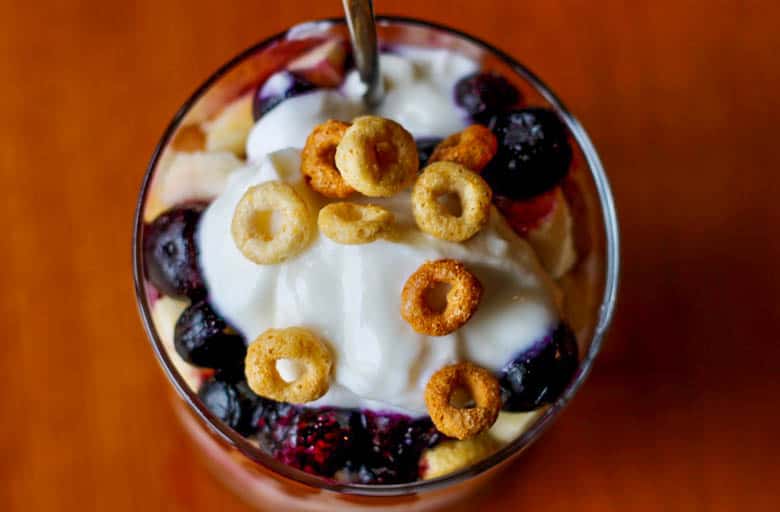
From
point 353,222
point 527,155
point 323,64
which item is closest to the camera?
point 353,222

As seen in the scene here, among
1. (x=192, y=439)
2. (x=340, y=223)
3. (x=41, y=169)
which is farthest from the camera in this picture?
(x=41, y=169)

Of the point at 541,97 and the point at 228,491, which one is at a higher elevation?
the point at 541,97

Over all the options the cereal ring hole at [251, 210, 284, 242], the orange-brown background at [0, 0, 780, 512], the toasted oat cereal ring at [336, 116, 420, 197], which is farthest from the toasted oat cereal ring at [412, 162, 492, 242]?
the orange-brown background at [0, 0, 780, 512]

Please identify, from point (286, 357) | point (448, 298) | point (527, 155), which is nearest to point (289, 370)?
point (286, 357)

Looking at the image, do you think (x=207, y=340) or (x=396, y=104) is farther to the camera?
(x=396, y=104)

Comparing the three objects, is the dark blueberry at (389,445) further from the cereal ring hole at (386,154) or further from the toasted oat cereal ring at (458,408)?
the cereal ring hole at (386,154)

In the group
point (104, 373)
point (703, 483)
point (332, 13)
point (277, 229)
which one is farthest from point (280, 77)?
point (703, 483)

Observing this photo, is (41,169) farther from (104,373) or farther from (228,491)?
(228,491)

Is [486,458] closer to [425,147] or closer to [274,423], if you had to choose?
[274,423]
